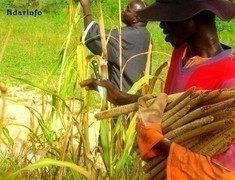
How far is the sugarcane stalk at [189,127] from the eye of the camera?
1.86m

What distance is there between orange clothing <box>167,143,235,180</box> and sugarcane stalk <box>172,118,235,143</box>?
29 mm

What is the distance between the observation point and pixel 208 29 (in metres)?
2.09

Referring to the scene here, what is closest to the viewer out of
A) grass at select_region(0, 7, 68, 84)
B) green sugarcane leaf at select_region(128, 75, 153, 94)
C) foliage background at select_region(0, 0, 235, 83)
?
green sugarcane leaf at select_region(128, 75, 153, 94)

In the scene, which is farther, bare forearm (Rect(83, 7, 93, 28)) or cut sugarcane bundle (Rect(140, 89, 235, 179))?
bare forearm (Rect(83, 7, 93, 28))

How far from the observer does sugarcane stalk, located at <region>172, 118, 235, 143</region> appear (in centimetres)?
184


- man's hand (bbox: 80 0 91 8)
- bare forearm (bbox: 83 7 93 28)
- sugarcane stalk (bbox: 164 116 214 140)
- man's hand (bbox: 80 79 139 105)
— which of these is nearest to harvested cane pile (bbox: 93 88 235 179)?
sugarcane stalk (bbox: 164 116 214 140)

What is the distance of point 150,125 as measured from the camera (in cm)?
192

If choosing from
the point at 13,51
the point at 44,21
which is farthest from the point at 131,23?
the point at 44,21

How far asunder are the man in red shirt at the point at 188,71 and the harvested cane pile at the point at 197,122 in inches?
1.1

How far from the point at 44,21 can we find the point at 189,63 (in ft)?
48.3

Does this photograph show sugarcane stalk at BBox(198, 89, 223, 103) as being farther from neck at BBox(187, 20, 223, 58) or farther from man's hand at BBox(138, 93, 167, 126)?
neck at BBox(187, 20, 223, 58)

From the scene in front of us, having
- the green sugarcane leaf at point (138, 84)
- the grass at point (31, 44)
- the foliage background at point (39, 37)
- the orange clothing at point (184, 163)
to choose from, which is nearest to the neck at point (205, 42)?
the orange clothing at point (184, 163)

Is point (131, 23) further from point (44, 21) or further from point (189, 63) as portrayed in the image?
point (44, 21)

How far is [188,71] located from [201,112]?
23cm
